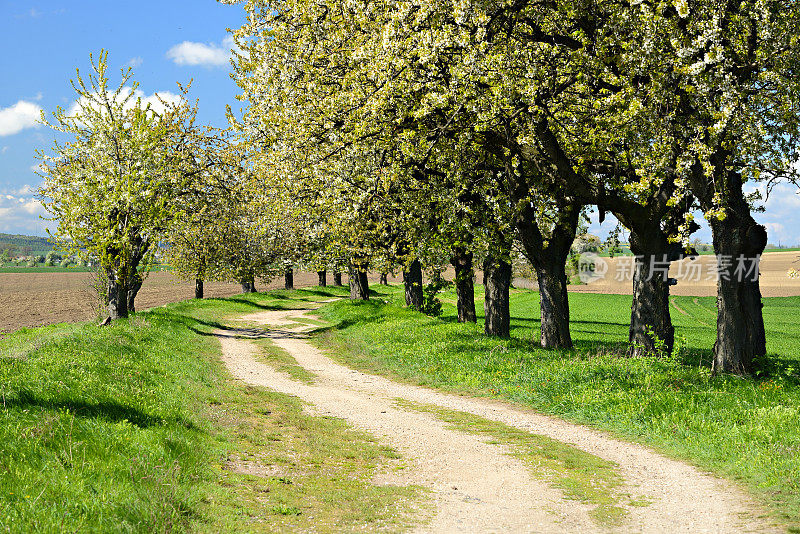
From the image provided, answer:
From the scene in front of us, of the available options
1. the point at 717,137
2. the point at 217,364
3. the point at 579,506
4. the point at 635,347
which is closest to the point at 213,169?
the point at 217,364

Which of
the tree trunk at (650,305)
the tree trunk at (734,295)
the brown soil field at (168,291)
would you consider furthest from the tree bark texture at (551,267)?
the brown soil field at (168,291)

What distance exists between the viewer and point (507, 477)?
938cm

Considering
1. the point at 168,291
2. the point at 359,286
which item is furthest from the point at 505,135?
the point at 168,291

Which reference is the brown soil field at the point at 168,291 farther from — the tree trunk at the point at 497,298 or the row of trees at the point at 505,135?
the tree trunk at the point at 497,298

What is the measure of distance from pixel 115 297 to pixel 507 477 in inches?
816

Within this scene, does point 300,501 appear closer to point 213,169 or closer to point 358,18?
point 358,18

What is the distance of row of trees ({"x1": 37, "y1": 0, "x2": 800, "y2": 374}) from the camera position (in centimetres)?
1338

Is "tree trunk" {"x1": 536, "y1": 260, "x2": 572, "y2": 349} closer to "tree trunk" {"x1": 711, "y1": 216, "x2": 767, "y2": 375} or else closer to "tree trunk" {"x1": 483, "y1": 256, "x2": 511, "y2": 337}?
"tree trunk" {"x1": 483, "y1": 256, "x2": 511, "y2": 337}

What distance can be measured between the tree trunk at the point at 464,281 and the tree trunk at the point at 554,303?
5.34 m

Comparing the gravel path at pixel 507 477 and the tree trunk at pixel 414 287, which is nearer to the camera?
the gravel path at pixel 507 477

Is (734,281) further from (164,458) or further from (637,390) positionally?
(164,458)

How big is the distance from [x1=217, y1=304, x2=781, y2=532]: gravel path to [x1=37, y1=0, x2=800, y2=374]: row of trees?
219 inches

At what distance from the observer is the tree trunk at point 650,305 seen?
17.8 m

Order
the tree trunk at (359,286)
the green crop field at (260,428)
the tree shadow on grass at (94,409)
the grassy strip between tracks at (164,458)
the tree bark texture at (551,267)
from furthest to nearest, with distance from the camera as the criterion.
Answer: the tree trunk at (359,286) < the tree bark texture at (551,267) < the tree shadow on grass at (94,409) < the green crop field at (260,428) < the grassy strip between tracks at (164,458)
